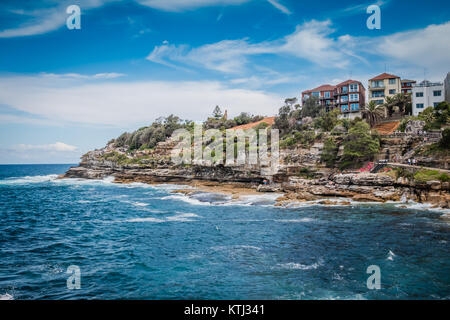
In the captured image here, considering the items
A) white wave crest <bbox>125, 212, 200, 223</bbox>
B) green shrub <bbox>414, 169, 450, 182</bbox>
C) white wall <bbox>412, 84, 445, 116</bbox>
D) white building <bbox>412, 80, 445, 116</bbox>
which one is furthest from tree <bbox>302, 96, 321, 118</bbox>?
white wave crest <bbox>125, 212, 200, 223</bbox>

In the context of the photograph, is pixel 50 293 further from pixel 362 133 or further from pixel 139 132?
pixel 139 132

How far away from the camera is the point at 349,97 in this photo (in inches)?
3000

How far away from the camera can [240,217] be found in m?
34.0

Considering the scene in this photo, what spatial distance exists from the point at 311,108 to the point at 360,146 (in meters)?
29.7

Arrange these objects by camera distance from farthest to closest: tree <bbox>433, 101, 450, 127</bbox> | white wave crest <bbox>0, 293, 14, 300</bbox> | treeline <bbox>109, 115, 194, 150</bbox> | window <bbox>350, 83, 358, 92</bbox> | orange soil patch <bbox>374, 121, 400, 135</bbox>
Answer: treeline <bbox>109, 115, 194, 150</bbox> → window <bbox>350, 83, 358, 92</bbox> → orange soil patch <bbox>374, 121, 400, 135</bbox> → tree <bbox>433, 101, 450, 127</bbox> → white wave crest <bbox>0, 293, 14, 300</bbox>

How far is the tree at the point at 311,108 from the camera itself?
256ft

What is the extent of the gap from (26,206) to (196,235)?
107 ft

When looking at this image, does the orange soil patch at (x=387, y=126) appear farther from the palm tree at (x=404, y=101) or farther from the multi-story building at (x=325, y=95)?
the multi-story building at (x=325, y=95)

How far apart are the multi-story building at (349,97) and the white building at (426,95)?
13.1 m

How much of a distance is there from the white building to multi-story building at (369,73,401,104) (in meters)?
11.5

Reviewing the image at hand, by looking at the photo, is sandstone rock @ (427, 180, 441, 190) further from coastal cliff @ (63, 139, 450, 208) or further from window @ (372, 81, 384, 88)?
window @ (372, 81, 384, 88)

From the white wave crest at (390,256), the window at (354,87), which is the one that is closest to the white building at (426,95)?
the window at (354,87)

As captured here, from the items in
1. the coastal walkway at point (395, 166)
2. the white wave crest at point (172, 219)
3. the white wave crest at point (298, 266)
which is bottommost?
the white wave crest at point (298, 266)

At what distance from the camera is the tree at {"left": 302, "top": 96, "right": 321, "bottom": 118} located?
7800cm
